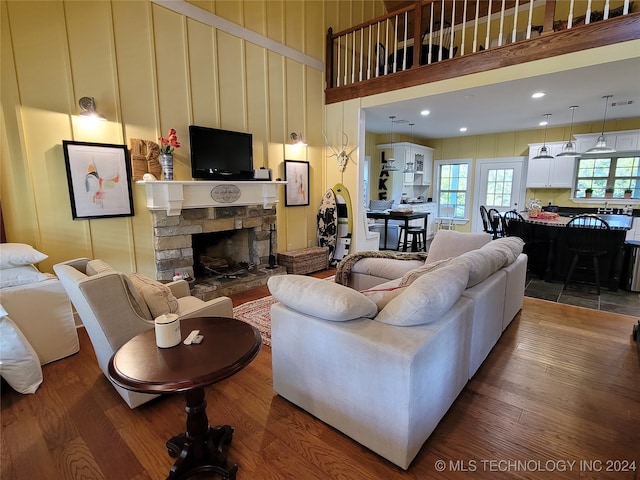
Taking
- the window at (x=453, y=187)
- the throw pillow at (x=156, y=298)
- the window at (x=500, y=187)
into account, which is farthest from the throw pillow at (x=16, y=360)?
the window at (x=500, y=187)

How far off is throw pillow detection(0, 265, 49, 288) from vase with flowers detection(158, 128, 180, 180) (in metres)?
1.50

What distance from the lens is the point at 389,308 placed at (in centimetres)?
164

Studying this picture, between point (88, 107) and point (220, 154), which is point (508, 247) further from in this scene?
point (88, 107)

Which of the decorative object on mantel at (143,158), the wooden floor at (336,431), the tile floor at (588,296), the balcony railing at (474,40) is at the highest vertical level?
the balcony railing at (474,40)

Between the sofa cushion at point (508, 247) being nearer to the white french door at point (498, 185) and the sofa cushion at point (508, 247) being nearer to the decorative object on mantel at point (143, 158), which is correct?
the decorative object on mantel at point (143, 158)

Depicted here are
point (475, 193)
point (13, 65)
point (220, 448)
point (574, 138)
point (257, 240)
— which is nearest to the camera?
point (220, 448)

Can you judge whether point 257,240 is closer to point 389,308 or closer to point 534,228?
point 389,308

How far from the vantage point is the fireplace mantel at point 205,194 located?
11.3ft

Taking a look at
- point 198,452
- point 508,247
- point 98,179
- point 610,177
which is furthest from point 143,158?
point 610,177

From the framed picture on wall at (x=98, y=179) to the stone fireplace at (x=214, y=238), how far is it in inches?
10.2

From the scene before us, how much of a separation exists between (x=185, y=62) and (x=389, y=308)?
12.3 feet

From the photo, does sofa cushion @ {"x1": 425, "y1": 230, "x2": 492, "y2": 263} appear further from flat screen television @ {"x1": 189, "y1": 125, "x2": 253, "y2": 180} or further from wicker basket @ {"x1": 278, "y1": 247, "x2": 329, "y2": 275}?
flat screen television @ {"x1": 189, "y1": 125, "x2": 253, "y2": 180}

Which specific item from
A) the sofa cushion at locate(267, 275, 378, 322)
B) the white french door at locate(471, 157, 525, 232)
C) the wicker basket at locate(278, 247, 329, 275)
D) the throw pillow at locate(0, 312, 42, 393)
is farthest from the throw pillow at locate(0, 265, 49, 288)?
the white french door at locate(471, 157, 525, 232)

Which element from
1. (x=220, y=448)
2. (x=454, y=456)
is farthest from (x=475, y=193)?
(x=220, y=448)
